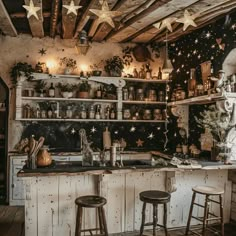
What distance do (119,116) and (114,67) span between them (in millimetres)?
953

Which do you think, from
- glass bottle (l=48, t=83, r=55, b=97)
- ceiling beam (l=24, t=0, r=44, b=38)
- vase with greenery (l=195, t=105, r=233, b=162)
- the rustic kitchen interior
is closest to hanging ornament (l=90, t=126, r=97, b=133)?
the rustic kitchen interior

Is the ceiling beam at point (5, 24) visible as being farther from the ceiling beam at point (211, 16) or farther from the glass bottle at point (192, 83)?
the glass bottle at point (192, 83)

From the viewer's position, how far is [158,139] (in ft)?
20.8

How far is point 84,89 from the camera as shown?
581 centimetres

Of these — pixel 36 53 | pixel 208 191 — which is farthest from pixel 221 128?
pixel 36 53

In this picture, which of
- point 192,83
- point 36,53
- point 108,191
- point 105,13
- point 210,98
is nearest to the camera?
point 105,13

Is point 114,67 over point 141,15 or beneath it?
beneath

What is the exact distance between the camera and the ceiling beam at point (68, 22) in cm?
393

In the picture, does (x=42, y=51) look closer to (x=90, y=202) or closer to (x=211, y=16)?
(x=211, y=16)

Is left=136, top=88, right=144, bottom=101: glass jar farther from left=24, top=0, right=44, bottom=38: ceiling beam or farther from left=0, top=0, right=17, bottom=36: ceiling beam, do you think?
left=0, top=0, right=17, bottom=36: ceiling beam

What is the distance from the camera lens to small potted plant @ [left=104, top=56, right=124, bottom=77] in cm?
588

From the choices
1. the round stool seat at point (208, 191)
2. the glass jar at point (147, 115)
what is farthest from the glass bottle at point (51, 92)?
the round stool seat at point (208, 191)

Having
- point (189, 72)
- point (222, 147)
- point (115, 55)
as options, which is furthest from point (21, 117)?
point (222, 147)

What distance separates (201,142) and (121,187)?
181cm
